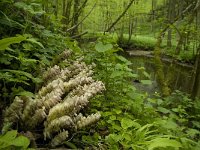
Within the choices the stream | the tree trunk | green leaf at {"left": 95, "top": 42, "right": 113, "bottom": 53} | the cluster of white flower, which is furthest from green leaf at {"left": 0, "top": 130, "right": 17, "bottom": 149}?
the stream

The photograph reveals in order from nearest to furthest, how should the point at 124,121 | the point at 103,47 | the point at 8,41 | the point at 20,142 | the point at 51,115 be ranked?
the point at 8,41, the point at 20,142, the point at 51,115, the point at 124,121, the point at 103,47

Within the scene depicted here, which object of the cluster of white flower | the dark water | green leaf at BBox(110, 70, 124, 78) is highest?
green leaf at BBox(110, 70, 124, 78)

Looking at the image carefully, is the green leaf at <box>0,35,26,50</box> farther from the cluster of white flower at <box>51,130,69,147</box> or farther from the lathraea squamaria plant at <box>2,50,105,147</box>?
the cluster of white flower at <box>51,130,69,147</box>

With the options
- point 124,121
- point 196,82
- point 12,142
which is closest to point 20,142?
point 12,142

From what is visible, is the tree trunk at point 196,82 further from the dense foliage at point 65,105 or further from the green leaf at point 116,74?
the green leaf at point 116,74

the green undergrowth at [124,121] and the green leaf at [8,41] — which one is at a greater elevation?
the green leaf at [8,41]

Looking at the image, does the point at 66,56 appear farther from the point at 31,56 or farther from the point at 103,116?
the point at 103,116

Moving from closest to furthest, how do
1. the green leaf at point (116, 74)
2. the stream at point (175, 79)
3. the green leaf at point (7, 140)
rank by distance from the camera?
the green leaf at point (7, 140) → the green leaf at point (116, 74) → the stream at point (175, 79)

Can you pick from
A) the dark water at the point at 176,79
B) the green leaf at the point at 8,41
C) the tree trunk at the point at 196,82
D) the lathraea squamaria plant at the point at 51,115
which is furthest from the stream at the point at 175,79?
the green leaf at the point at 8,41

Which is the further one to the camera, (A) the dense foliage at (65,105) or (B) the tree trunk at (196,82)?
(B) the tree trunk at (196,82)

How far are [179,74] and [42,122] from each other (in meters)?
14.0

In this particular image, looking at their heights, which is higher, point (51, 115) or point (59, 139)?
point (51, 115)

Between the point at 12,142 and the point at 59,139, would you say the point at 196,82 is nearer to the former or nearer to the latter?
the point at 59,139

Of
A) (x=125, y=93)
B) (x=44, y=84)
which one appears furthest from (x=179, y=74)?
(x=44, y=84)
